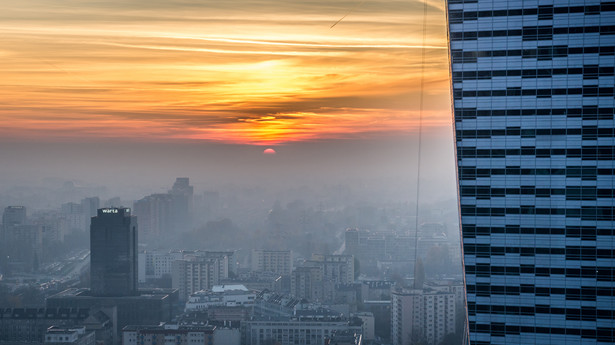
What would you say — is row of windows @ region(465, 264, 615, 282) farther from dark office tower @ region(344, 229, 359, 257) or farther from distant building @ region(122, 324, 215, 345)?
dark office tower @ region(344, 229, 359, 257)

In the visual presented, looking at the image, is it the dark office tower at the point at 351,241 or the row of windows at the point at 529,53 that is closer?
the row of windows at the point at 529,53

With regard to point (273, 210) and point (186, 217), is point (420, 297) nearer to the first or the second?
point (273, 210)

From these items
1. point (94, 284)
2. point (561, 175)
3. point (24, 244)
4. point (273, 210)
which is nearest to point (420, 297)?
point (273, 210)

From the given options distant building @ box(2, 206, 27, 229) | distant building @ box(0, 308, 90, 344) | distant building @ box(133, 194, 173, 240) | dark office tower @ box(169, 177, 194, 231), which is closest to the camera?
distant building @ box(0, 308, 90, 344)

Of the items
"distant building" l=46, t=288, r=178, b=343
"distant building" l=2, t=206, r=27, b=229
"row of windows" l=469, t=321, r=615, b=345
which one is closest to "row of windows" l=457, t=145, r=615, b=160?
"row of windows" l=469, t=321, r=615, b=345

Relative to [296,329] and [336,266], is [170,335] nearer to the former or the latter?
[296,329]

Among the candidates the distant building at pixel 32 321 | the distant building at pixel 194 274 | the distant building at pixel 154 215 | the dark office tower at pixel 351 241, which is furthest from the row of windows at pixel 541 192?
the distant building at pixel 194 274

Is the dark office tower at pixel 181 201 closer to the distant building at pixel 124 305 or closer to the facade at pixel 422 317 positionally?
the distant building at pixel 124 305
